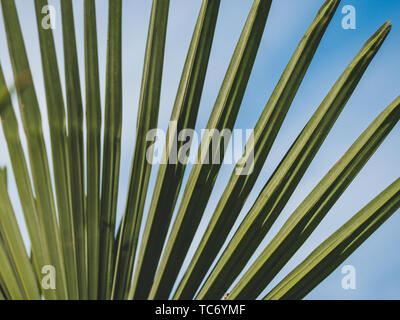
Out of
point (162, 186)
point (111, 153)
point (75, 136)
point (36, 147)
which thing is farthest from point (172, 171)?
point (36, 147)

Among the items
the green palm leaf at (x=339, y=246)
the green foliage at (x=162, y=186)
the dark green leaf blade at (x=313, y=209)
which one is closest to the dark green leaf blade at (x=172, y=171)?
the green foliage at (x=162, y=186)

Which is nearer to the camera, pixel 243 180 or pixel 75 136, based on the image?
pixel 75 136

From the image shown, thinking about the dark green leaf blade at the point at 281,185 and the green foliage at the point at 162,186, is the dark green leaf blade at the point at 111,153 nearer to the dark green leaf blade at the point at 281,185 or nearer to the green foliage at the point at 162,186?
the green foliage at the point at 162,186

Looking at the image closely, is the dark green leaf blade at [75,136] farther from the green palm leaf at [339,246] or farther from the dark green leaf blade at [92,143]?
the green palm leaf at [339,246]

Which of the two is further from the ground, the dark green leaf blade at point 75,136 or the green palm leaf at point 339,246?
the dark green leaf blade at point 75,136

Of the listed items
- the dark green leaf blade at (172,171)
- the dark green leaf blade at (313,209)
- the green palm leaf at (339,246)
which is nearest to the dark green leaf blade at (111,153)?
the dark green leaf blade at (172,171)

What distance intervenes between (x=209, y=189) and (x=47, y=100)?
70 centimetres

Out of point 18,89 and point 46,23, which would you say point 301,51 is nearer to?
point 46,23

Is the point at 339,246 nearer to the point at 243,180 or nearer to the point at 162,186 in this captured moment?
the point at 243,180

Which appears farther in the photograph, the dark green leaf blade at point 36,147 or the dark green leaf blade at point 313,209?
the dark green leaf blade at point 313,209

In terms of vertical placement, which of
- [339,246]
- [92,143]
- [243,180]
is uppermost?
[92,143]

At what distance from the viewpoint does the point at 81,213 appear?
1438 millimetres

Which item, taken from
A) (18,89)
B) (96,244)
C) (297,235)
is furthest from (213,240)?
(18,89)

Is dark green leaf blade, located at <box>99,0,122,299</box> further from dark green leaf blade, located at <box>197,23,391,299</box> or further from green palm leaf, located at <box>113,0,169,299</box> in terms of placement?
dark green leaf blade, located at <box>197,23,391,299</box>
